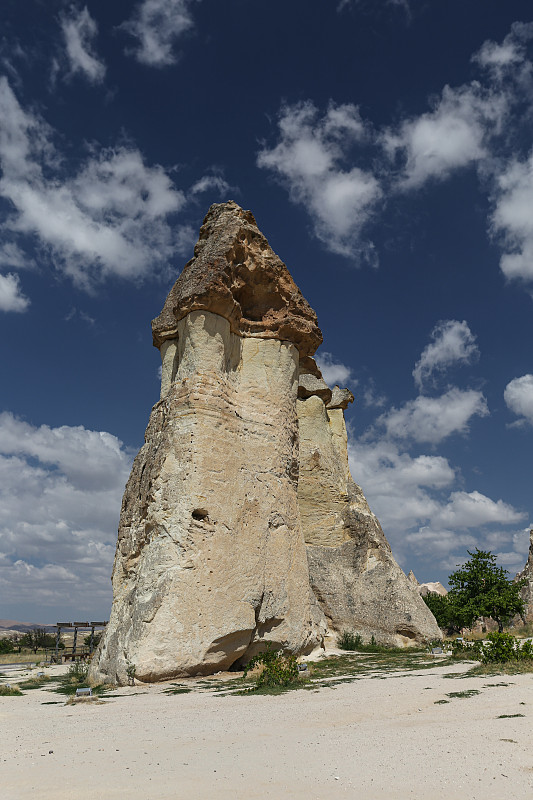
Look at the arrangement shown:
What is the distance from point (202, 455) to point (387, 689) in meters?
6.09

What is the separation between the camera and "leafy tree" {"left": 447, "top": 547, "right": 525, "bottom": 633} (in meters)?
18.6

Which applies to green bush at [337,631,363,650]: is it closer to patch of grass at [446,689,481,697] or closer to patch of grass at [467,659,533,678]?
patch of grass at [467,659,533,678]

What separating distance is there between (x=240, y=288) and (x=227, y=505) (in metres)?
6.08

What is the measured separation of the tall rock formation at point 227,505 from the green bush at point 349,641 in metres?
0.33

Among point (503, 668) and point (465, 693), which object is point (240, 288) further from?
point (465, 693)

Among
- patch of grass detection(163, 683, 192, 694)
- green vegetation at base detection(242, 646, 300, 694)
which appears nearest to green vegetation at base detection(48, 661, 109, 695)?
patch of grass detection(163, 683, 192, 694)

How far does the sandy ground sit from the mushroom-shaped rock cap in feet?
29.7

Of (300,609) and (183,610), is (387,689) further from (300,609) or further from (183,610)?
(300,609)

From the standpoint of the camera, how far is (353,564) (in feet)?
60.9

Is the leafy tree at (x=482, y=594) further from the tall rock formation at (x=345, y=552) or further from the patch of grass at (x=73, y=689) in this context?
the patch of grass at (x=73, y=689)

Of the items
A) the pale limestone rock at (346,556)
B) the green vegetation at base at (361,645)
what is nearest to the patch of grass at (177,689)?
the green vegetation at base at (361,645)

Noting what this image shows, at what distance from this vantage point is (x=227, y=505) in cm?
1225

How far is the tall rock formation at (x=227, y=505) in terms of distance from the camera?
10914 millimetres

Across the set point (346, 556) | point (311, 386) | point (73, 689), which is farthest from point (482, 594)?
point (73, 689)
